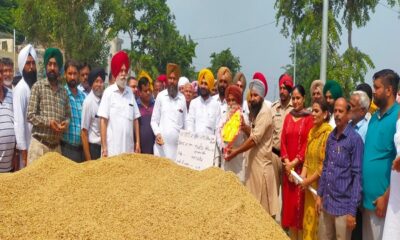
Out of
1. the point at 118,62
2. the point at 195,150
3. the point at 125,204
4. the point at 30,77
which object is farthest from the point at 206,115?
the point at 125,204

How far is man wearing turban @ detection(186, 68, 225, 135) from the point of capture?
638cm

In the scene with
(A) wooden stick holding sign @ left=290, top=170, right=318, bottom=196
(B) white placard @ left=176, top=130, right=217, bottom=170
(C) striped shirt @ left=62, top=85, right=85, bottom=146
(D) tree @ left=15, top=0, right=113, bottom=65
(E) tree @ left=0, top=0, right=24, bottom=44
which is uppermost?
(E) tree @ left=0, top=0, right=24, bottom=44

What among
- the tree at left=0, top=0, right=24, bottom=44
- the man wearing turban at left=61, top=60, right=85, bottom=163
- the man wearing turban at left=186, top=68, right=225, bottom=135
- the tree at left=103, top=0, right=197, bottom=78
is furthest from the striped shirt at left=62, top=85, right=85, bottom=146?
the tree at left=0, top=0, right=24, bottom=44

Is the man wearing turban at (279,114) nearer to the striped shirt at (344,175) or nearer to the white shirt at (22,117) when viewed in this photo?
the striped shirt at (344,175)

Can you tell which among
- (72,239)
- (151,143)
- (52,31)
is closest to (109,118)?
(151,143)

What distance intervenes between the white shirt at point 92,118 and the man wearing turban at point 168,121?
2.44 feet

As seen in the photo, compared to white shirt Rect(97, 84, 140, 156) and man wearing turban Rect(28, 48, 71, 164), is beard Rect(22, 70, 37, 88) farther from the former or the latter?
white shirt Rect(97, 84, 140, 156)

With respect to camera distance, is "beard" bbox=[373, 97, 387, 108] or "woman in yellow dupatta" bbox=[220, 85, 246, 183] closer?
"beard" bbox=[373, 97, 387, 108]

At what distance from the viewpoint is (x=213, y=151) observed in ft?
19.1

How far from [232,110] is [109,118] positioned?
4.20 ft

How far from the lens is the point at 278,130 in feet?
20.6

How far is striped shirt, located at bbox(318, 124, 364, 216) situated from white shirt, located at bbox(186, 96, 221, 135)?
6.58ft

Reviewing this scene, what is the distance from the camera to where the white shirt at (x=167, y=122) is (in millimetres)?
6449

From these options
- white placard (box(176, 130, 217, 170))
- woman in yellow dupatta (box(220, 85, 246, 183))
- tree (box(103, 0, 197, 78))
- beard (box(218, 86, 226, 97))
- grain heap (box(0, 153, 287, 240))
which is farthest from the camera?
tree (box(103, 0, 197, 78))
